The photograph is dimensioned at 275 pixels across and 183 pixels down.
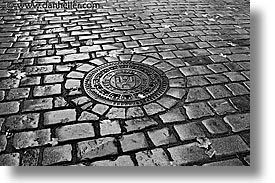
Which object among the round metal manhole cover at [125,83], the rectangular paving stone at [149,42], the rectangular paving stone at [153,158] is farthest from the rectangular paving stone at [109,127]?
the rectangular paving stone at [149,42]

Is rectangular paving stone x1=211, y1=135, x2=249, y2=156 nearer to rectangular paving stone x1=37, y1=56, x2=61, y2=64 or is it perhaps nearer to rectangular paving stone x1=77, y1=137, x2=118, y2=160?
rectangular paving stone x1=77, y1=137, x2=118, y2=160

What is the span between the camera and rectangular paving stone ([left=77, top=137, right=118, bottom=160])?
2568mm

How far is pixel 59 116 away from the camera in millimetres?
3047

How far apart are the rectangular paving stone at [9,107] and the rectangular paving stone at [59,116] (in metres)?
0.38

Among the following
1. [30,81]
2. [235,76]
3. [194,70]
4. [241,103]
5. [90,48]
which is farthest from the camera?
[90,48]

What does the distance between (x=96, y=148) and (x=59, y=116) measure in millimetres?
670

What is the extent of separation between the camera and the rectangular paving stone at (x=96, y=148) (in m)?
2.57

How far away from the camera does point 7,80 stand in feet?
12.1

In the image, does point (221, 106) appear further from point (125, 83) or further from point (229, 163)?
point (125, 83)

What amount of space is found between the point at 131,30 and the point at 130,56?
1.15m

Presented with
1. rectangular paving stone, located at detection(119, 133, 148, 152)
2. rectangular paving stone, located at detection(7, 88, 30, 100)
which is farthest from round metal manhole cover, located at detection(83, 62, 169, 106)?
rectangular paving stone, located at detection(7, 88, 30, 100)

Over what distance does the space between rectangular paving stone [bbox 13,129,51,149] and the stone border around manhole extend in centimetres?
47

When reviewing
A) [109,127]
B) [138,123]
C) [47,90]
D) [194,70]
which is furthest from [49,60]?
[194,70]
